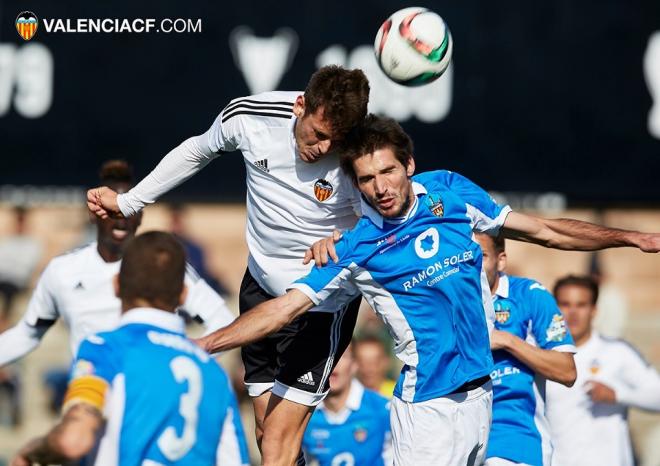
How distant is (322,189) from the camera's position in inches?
240

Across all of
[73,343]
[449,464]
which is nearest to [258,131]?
[449,464]

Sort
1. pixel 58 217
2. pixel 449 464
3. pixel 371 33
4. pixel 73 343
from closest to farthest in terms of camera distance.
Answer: pixel 449 464 < pixel 73 343 < pixel 371 33 < pixel 58 217

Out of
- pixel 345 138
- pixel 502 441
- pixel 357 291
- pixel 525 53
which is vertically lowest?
pixel 502 441

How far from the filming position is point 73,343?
788 cm

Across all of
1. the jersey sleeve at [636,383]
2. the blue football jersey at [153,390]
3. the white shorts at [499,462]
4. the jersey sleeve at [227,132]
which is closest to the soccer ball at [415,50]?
the jersey sleeve at [227,132]

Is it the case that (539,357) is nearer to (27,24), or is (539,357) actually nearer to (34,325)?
(34,325)

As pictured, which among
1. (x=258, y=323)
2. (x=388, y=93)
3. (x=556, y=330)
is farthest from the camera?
(x=388, y=93)

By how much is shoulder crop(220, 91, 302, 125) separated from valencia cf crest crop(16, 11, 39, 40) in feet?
15.9

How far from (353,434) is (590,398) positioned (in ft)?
4.98

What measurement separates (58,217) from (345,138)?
20.0 ft

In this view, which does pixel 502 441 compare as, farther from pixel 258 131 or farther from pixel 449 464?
pixel 258 131

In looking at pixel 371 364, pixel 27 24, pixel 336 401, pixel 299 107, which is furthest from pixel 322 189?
pixel 27 24

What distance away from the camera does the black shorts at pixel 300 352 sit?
6.47 meters

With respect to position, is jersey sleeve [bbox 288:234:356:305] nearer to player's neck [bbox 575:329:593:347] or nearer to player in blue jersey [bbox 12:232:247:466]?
player in blue jersey [bbox 12:232:247:466]
